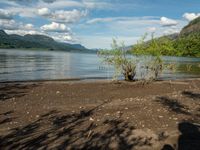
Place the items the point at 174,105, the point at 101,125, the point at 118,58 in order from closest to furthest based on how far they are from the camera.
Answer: the point at 101,125 → the point at 174,105 → the point at 118,58

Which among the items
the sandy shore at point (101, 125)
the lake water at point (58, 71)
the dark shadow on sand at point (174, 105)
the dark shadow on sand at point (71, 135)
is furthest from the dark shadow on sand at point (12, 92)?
the lake water at point (58, 71)

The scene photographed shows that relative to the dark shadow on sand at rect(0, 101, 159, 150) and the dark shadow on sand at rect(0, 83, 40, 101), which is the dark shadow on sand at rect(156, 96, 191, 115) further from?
the dark shadow on sand at rect(0, 83, 40, 101)

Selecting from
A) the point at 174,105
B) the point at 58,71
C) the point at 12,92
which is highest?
the point at 174,105

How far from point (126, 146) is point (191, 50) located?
484 feet

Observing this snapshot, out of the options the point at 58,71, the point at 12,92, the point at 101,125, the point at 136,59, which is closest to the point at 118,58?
the point at 136,59

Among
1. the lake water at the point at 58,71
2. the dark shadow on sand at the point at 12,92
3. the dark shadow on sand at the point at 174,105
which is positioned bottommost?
the lake water at the point at 58,71

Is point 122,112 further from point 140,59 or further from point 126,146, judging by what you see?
point 140,59

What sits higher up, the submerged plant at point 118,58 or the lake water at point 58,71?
the submerged plant at point 118,58

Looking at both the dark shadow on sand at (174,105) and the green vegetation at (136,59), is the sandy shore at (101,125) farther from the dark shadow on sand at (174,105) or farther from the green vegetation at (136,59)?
the green vegetation at (136,59)

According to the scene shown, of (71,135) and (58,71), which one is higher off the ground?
(71,135)

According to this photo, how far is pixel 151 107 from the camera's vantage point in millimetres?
14273

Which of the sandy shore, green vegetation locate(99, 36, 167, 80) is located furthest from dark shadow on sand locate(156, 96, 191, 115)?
green vegetation locate(99, 36, 167, 80)

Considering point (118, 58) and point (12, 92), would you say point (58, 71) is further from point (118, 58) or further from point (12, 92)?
point (12, 92)

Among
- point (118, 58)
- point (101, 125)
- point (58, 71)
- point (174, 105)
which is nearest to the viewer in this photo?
point (101, 125)
